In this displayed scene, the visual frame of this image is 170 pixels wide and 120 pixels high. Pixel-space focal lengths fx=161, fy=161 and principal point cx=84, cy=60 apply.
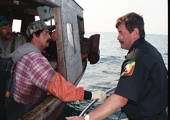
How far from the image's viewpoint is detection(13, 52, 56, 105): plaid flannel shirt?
7.75ft

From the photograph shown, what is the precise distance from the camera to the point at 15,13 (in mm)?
10625

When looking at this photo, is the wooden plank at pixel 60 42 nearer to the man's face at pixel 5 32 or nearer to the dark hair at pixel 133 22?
the man's face at pixel 5 32

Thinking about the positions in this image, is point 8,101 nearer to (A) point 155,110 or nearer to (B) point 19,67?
(B) point 19,67

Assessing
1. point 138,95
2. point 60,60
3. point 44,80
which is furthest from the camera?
point 60,60

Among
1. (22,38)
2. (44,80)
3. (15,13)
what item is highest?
(15,13)

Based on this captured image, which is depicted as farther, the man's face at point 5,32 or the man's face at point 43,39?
the man's face at point 5,32

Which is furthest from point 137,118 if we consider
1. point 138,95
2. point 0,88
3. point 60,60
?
point 60,60

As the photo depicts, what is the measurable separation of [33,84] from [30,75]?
0.62 ft

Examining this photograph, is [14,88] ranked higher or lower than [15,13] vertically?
lower

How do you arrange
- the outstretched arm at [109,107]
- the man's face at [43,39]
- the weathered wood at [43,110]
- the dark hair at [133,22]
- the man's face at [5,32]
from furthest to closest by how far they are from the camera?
the man's face at [5,32]
the man's face at [43,39]
the weathered wood at [43,110]
the dark hair at [133,22]
the outstretched arm at [109,107]

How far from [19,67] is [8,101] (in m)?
0.67

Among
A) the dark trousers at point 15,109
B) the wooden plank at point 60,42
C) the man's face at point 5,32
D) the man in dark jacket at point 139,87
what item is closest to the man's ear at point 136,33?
the man in dark jacket at point 139,87

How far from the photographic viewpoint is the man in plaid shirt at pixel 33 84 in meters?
2.37

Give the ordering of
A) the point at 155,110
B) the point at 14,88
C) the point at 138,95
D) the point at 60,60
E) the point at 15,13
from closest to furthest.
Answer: the point at 138,95
the point at 155,110
the point at 14,88
the point at 60,60
the point at 15,13
